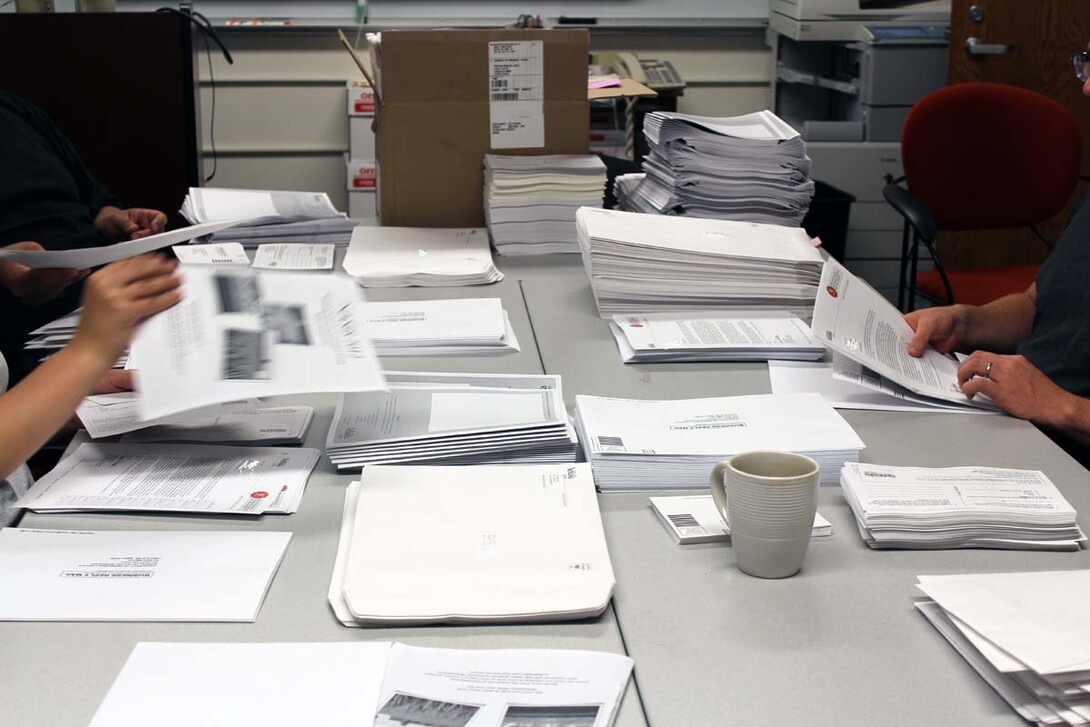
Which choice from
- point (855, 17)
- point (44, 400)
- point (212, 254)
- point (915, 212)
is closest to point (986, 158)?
point (915, 212)

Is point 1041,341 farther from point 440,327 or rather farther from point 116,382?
point 116,382

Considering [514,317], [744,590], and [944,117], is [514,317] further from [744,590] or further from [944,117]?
[944,117]

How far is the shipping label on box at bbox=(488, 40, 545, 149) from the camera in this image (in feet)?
7.16

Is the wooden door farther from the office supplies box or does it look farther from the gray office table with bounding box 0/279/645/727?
the gray office table with bounding box 0/279/645/727

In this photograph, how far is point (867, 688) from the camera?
31.9 inches

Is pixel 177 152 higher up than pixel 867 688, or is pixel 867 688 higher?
pixel 177 152

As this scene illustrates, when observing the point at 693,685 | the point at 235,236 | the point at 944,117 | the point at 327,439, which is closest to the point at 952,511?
the point at 693,685

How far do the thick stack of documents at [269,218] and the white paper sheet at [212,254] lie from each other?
7cm

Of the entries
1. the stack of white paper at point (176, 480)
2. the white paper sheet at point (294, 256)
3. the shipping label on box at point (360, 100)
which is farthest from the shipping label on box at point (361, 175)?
the stack of white paper at point (176, 480)

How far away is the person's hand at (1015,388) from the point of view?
4.54 ft

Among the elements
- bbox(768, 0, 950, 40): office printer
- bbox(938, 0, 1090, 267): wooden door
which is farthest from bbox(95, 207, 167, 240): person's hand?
bbox(938, 0, 1090, 267): wooden door

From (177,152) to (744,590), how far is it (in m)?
2.23

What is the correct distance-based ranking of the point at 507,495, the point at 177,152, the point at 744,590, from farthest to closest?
1. the point at 177,152
2. the point at 507,495
3. the point at 744,590

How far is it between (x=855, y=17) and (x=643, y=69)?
0.73 meters
